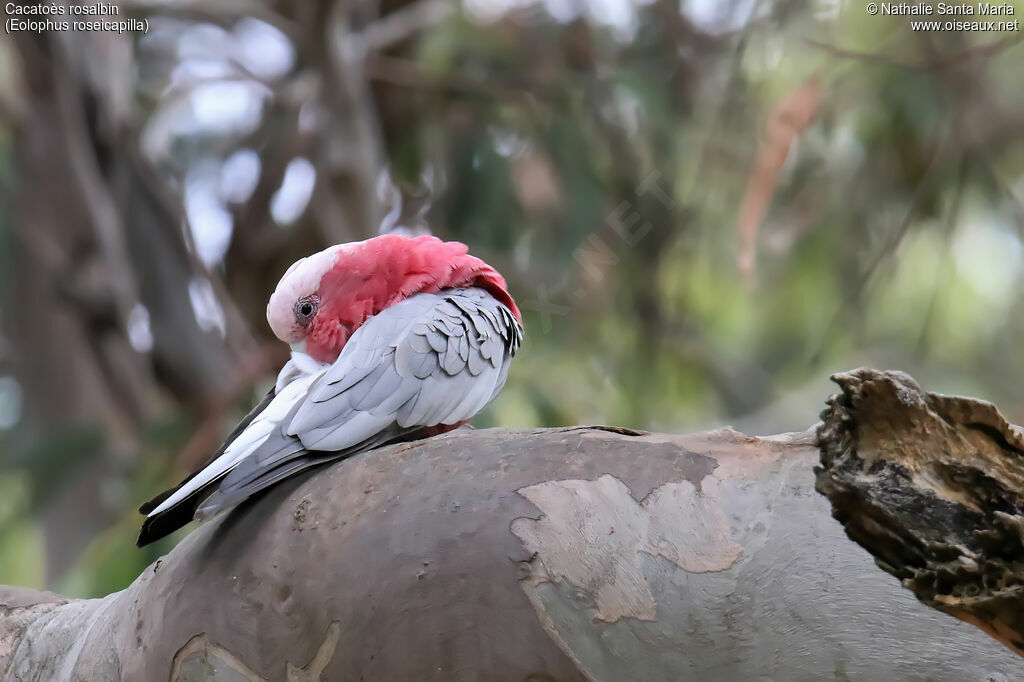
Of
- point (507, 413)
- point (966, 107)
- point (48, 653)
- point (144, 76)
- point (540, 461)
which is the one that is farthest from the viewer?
point (144, 76)

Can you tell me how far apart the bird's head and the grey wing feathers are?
0.04 meters

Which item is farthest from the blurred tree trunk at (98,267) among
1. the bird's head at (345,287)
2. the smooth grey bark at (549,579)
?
the smooth grey bark at (549,579)

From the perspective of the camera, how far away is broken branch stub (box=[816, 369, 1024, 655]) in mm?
831

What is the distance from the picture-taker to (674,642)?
910 mm

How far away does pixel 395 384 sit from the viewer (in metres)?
1.26

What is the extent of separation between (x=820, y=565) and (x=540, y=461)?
29 cm

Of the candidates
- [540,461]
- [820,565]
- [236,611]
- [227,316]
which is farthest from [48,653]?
[227,316]

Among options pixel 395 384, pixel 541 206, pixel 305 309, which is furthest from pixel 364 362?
pixel 541 206

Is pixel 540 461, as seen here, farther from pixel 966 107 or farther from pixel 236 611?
pixel 966 107

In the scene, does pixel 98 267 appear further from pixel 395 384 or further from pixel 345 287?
pixel 395 384

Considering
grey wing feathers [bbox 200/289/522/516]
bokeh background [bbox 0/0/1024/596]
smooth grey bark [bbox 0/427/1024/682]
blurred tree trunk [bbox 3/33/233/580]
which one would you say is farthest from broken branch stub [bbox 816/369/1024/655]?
blurred tree trunk [bbox 3/33/233/580]

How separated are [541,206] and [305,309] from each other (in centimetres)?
276

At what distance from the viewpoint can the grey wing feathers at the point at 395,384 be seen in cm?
113

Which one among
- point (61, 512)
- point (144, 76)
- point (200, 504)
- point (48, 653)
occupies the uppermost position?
point (144, 76)
